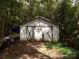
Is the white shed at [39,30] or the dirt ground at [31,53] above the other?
the white shed at [39,30]

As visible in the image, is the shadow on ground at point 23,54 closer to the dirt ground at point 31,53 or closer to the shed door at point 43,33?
the dirt ground at point 31,53

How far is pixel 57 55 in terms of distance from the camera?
45.4 ft

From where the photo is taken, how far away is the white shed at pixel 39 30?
1989cm

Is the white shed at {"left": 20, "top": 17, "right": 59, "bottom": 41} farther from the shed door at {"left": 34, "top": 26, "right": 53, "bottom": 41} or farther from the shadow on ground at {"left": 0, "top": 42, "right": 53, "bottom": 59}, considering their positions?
the shadow on ground at {"left": 0, "top": 42, "right": 53, "bottom": 59}

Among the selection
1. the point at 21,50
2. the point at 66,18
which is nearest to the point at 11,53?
the point at 21,50

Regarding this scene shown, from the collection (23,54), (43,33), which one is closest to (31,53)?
(23,54)

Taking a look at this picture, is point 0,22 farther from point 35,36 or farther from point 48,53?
point 48,53

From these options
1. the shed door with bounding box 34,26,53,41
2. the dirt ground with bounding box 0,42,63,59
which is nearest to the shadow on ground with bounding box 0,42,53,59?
the dirt ground with bounding box 0,42,63,59

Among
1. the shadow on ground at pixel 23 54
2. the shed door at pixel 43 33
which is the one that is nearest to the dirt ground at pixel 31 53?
the shadow on ground at pixel 23 54

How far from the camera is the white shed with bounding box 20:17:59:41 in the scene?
1989 cm

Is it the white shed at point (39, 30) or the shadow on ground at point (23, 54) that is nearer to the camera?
the shadow on ground at point (23, 54)

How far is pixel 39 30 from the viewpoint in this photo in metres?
20.0

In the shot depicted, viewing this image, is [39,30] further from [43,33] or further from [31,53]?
[31,53]

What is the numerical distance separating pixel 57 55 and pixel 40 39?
20.4 feet
